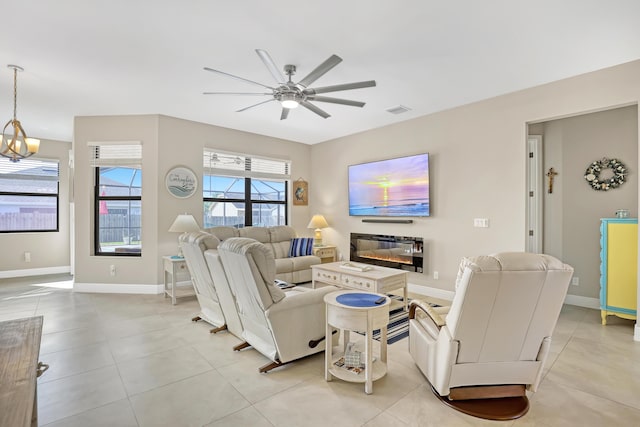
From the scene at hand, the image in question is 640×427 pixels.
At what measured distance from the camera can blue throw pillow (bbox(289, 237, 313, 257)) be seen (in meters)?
5.95

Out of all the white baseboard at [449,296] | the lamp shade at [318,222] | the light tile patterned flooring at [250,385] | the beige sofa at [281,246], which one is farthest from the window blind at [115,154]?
A: the white baseboard at [449,296]

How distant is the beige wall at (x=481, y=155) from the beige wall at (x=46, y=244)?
21.3 feet

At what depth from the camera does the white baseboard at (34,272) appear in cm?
620

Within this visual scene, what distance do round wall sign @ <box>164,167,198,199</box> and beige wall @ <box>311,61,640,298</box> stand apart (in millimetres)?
3267

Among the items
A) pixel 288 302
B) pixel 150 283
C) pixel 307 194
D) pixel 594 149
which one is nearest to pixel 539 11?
pixel 594 149

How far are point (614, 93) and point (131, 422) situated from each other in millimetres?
5239

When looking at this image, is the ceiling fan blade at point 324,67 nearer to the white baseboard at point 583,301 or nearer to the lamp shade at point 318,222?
the lamp shade at point 318,222

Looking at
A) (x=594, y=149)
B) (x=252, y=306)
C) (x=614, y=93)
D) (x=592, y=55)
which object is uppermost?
(x=592, y=55)

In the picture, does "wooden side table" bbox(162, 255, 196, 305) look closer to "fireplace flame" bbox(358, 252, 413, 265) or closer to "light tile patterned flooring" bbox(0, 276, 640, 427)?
"light tile patterned flooring" bbox(0, 276, 640, 427)

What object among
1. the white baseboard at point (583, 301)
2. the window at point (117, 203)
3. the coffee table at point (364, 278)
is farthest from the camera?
the window at point (117, 203)

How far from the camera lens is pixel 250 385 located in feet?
7.90

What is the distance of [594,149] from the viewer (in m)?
4.23

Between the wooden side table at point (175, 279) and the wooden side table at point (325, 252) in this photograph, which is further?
the wooden side table at point (325, 252)

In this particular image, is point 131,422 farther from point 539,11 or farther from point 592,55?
point 592,55
